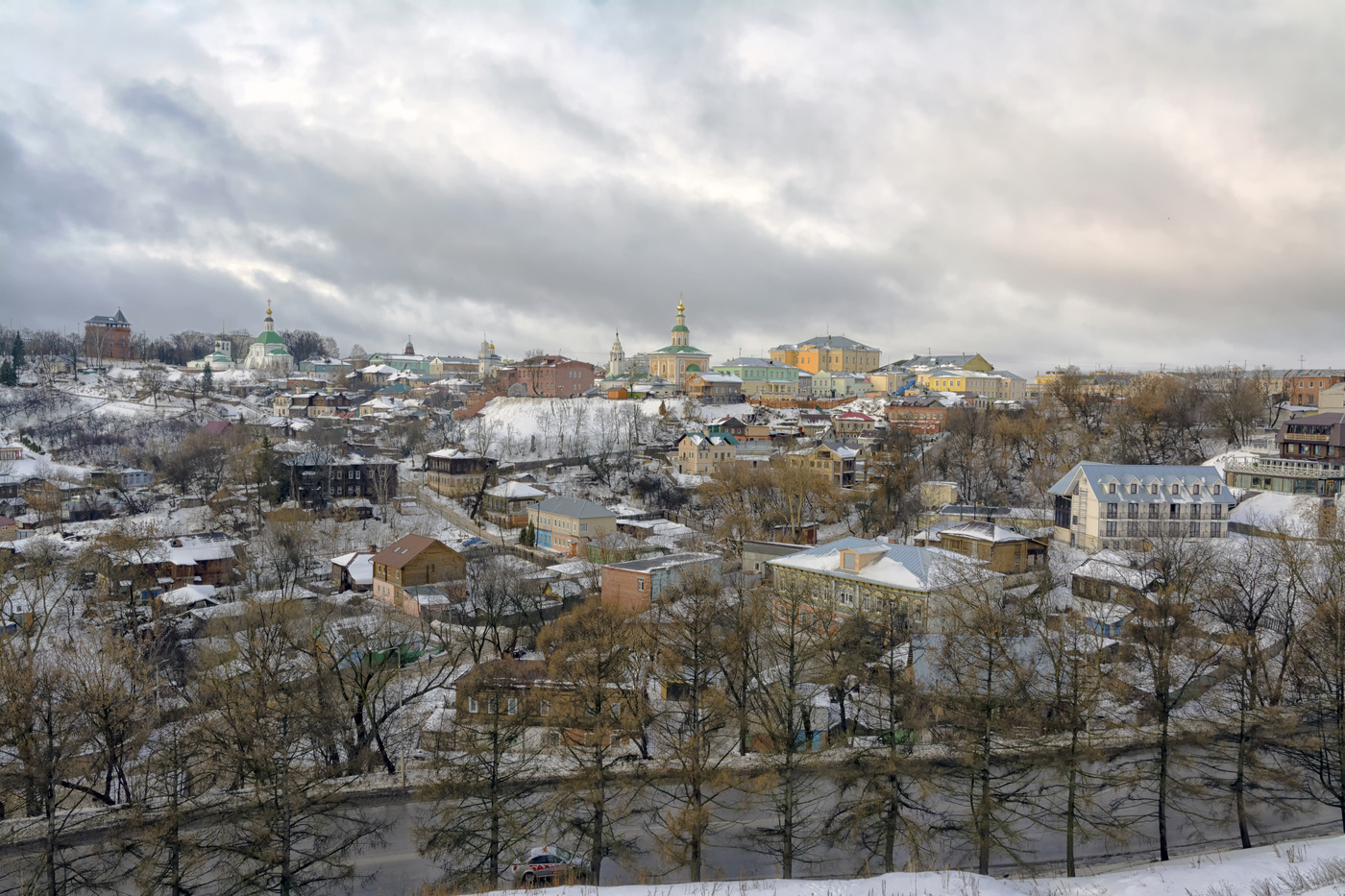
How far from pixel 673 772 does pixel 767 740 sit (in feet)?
7.13

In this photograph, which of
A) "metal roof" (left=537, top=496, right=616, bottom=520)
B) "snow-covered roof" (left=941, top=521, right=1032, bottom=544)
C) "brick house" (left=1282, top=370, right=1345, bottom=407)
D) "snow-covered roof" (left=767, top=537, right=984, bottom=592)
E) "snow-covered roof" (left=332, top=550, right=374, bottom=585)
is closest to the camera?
"snow-covered roof" (left=767, top=537, right=984, bottom=592)

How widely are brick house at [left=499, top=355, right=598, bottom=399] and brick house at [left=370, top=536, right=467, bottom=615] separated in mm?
31159

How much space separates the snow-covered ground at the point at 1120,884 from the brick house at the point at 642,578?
12813 millimetres

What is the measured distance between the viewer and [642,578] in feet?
70.9

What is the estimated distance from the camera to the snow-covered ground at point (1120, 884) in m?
7.27

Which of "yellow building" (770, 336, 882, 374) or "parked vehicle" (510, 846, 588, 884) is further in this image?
"yellow building" (770, 336, 882, 374)

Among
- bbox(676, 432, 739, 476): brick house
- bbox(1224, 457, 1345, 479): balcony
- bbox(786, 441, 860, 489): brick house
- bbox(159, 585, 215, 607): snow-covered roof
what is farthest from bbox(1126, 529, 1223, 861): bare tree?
bbox(676, 432, 739, 476): brick house

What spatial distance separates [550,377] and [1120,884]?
5065cm

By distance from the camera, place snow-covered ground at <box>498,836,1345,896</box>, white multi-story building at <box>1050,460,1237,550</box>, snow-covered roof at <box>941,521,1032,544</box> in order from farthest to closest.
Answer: white multi-story building at <box>1050,460,1237,550</box> < snow-covered roof at <box>941,521,1032,544</box> < snow-covered ground at <box>498,836,1345,896</box>

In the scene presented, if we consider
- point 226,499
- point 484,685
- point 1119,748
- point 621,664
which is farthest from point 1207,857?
point 226,499

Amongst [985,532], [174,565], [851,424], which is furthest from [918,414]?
[174,565]

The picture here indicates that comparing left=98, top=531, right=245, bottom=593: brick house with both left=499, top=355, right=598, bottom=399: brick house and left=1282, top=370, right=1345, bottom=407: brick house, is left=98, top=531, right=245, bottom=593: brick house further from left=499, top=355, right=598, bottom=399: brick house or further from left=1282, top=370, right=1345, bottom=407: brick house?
left=1282, top=370, right=1345, bottom=407: brick house

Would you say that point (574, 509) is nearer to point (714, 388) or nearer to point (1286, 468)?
point (1286, 468)

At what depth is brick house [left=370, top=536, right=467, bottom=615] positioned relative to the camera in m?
23.5
